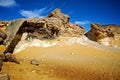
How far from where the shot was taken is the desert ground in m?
7.57

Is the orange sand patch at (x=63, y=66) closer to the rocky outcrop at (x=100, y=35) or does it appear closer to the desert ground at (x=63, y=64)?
the desert ground at (x=63, y=64)

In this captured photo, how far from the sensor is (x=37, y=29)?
14734mm

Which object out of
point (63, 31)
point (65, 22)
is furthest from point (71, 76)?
point (65, 22)

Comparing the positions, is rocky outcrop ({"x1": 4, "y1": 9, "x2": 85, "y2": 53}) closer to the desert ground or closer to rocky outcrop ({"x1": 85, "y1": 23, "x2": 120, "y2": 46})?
the desert ground

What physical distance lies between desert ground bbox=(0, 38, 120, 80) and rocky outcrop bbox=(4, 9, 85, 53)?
2.39 feet

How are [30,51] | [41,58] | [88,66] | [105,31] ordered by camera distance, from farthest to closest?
[105,31]
[30,51]
[41,58]
[88,66]

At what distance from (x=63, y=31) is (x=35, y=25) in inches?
121

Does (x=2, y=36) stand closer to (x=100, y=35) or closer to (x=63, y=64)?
(x=63, y=64)

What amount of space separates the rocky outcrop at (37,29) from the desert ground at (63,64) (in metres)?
0.73

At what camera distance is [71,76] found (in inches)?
301

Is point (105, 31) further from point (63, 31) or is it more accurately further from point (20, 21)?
point (20, 21)

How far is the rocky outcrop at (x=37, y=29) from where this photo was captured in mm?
13128

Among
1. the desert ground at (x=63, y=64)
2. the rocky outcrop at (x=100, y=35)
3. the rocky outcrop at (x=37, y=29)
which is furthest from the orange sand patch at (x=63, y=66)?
the rocky outcrop at (x=100, y=35)

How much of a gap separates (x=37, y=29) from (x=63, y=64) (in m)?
6.02
